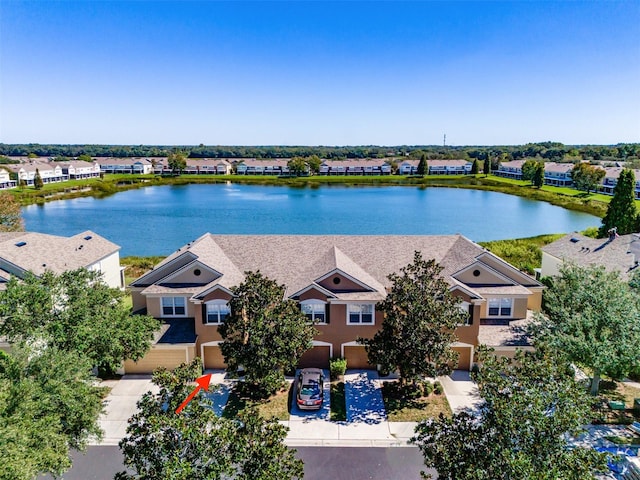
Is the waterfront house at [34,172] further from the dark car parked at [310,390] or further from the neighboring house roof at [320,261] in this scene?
the dark car parked at [310,390]

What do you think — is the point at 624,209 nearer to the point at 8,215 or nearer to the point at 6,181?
the point at 8,215

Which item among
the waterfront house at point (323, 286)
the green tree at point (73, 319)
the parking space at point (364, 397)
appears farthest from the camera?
the waterfront house at point (323, 286)

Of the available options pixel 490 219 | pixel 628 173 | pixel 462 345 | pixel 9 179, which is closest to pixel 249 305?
pixel 462 345

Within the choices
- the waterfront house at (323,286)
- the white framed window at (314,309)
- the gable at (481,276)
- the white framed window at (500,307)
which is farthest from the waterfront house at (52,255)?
the white framed window at (500,307)

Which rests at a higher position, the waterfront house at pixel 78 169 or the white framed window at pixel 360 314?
the waterfront house at pixel 78 169

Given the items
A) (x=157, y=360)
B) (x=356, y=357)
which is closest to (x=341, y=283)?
(x=356, y=357)

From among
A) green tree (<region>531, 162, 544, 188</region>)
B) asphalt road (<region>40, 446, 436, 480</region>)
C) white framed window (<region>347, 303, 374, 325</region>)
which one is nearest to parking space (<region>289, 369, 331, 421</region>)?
asphalt road (<region>40, 446, 436, 480</region>)
